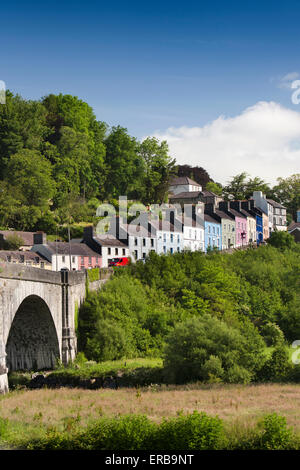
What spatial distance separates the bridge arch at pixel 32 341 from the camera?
129 feet

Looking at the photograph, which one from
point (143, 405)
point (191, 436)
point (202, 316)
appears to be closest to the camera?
point (191, 436)

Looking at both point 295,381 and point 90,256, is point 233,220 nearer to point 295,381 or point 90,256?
point 90,256

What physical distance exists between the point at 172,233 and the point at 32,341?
139 ft

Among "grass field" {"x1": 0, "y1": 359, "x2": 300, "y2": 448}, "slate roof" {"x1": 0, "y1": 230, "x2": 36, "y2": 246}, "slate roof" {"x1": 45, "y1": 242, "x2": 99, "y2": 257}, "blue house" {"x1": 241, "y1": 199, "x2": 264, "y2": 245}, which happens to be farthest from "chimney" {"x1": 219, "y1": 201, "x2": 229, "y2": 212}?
"grass field" {"x1": 0, "y1": 359, "x2": 300, "y2": 448}

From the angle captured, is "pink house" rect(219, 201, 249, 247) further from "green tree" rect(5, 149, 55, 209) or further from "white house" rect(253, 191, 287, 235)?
"green tree" rect(5, 149, 55, 209)

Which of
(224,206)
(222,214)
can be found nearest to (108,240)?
(222,214)

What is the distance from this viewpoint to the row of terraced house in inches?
2601

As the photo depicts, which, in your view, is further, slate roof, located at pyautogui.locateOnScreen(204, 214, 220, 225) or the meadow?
slate roof, located at pyautogui.locateOnScreen(204, 214, 220, 225)

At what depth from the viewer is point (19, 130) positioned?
8644cm

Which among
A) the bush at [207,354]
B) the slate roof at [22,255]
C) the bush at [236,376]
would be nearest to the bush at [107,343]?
the bush at [207,354]

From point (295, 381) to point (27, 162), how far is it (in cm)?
5222

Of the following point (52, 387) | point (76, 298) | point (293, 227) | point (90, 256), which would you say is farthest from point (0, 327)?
point (293, 227)

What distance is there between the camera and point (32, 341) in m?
40.7

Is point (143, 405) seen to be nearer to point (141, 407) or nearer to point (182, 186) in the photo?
point (141, 407)
